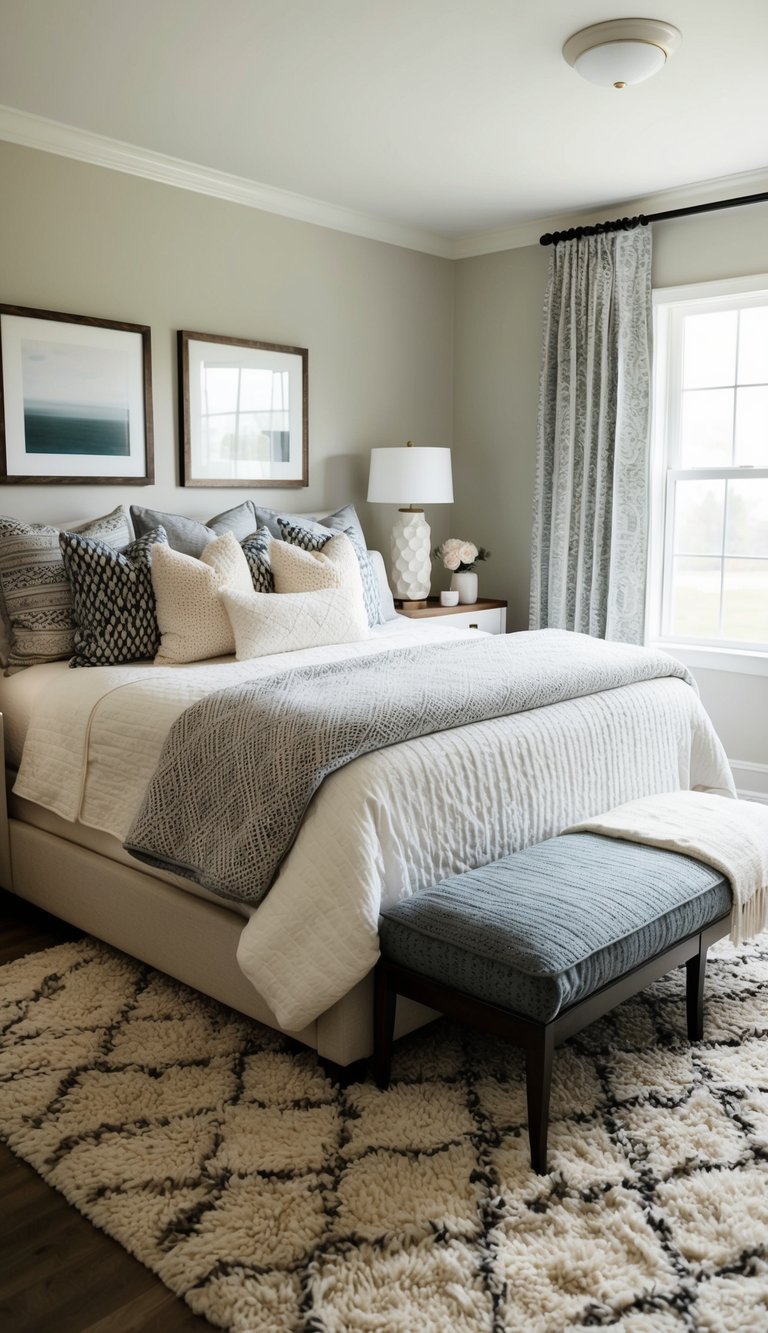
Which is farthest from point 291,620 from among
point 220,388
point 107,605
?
point 220,388

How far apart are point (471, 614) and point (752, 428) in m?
1.43

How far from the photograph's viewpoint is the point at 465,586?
4.84 meters

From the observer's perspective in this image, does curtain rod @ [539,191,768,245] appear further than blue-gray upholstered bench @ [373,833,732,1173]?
Yes

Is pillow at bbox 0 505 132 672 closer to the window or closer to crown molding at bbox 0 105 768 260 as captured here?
crown molding at bbox 0 105 768 260

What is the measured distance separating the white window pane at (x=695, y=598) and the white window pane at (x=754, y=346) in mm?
A: 784

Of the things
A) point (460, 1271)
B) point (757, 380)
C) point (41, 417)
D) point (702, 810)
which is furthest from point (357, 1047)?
point (757, 380)

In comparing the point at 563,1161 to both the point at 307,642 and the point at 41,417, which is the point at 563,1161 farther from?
the point at 41,417

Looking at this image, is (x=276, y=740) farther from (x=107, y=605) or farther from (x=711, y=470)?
(x=711, y=470)

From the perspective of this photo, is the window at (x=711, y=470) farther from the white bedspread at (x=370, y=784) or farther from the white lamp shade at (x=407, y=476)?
the white bedspread at (x=370, y=784)

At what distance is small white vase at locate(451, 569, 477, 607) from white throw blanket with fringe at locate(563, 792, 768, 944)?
7.55 feet

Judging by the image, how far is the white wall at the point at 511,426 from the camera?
4.36 m

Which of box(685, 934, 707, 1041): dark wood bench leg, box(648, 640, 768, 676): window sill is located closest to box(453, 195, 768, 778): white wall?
box(648, 640, 768, 676): window sill

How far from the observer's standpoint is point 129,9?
8.67 ft

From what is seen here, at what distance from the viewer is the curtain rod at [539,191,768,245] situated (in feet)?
13.3
